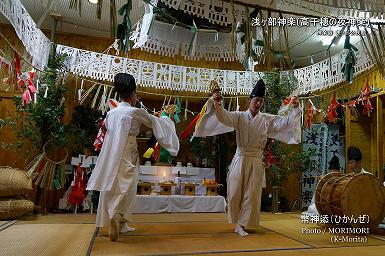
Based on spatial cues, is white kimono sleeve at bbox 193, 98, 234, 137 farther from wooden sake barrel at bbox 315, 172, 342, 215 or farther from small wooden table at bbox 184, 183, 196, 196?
small wooden table at bbox 184, 183, 196, 196

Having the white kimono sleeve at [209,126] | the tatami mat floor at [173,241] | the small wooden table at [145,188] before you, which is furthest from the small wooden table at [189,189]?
the white kimono sleeve at [209,126]

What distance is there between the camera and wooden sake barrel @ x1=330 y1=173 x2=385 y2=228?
3.47m

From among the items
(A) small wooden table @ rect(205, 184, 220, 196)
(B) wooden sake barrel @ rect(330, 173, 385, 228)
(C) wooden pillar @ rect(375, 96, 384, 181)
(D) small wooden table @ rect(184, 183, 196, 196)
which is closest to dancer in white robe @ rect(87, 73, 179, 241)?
(B) wooden sake barrel @ rect(330, 173, 385, 228)

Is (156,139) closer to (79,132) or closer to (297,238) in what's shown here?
(297,238)

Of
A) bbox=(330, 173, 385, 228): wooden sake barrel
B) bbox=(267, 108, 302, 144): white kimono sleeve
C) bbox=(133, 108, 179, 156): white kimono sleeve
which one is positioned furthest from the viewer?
bbox=(267, 108, 302, 144): white kimono sleeve

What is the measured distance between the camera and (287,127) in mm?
3705

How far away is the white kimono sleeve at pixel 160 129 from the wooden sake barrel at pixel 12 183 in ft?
7.23

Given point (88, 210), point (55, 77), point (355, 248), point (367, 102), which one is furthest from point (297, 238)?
point (55, 77)

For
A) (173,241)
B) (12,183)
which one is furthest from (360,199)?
(12,183)

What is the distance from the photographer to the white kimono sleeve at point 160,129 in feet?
10.5

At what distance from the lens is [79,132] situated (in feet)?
18.7

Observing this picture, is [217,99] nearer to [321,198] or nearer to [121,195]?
[121,195]

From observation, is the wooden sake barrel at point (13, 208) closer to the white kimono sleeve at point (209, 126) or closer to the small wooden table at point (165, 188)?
the small wooden table at point (165, 188)

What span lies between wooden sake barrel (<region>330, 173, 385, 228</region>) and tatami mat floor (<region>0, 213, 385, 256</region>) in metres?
0.23
